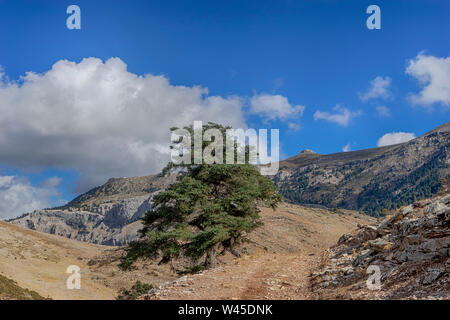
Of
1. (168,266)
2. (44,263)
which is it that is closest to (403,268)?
(168,266)

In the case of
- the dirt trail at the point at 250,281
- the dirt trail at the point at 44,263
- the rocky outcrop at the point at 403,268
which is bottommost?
the dirt trail at the point at 44,263

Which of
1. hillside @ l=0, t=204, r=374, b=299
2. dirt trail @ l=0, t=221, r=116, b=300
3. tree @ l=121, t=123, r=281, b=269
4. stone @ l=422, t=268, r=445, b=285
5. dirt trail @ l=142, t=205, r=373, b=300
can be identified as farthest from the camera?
dirt trail @ l=0, t=221, r=116, b=300

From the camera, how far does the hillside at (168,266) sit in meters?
14.8

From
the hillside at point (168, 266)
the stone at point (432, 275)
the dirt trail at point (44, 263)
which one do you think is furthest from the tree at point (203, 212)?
the dirt trail at point (44, 263)

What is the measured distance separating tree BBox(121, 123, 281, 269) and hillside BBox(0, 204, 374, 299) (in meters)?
1.51

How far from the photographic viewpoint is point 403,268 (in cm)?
1084

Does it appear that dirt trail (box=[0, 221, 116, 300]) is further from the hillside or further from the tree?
the tree

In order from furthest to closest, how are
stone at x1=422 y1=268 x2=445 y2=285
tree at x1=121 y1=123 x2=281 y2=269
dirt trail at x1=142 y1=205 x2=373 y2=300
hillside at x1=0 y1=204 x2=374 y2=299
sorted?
tree at x1=121 y1=123 x2=281 y2=269 < hillside at x1=0 y1=204 x2=374 y2=299 < dirt trail at x1=142 y1=205 x2=373 y2=300 < stone at x1=422 y1=268 x2=445 y2=285

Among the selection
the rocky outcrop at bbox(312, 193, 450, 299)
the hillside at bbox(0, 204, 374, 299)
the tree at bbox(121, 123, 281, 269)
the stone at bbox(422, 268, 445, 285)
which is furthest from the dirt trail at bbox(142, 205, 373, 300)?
the stone at bbox(422, 268, 445, 285)

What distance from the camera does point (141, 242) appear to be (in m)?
22.1

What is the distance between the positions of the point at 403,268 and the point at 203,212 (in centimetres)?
1316

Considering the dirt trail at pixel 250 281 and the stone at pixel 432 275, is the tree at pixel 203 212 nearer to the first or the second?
the dirt trail at pixel 250 281

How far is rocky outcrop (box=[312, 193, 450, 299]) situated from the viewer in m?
9.26

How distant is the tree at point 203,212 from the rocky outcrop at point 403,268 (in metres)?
7.55
